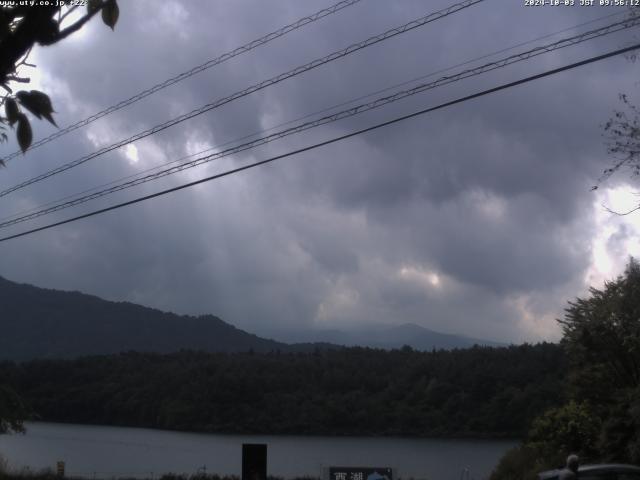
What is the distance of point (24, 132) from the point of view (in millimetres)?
3803

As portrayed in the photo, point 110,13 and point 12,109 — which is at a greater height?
point 110,13

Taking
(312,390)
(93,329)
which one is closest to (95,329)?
(93,329)

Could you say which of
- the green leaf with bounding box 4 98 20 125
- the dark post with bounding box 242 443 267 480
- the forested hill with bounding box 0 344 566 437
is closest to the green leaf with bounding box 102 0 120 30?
the green leaf with bounding box 4 98 20 125

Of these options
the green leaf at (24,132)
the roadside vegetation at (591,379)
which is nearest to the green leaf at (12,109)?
the green leaf at (24,132)

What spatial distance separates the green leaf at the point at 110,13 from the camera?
3.91 meters

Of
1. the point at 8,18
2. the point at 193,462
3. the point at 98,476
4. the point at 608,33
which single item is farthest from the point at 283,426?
the point at 8,18

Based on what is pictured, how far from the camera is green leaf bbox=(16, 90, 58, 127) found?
3668 mm

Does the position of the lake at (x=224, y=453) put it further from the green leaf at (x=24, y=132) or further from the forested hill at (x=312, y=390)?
the green leaf at (x=24, y=132)

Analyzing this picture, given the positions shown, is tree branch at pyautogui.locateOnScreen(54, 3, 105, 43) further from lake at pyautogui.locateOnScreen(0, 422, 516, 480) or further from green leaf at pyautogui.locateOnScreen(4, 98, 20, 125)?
lake at pyautogui.locateOnScreen(0, 422, 516, 480)

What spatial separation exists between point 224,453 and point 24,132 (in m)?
38.5

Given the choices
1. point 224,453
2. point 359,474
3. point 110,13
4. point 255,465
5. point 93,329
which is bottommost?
point 359,474

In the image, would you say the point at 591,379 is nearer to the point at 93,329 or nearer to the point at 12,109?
the point at 12,109

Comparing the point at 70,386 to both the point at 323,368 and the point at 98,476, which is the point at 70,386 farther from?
the point at 98,476

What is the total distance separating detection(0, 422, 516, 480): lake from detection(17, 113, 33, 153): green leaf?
2409 centimetres
